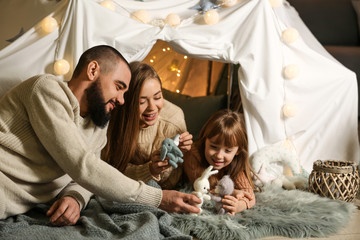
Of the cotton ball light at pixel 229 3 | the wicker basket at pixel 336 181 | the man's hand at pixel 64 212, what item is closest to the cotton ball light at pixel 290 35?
the cotton ball light at pixel 229 3

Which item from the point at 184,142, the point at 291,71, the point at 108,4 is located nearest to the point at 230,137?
the point at 184,142

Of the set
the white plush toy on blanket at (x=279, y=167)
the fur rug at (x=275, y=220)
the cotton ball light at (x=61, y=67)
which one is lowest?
the white plush toy on blanket at (x=279, y=167)

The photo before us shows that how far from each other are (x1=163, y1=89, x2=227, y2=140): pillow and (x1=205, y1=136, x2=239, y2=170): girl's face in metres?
0.66

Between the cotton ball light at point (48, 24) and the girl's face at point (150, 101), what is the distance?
53 centimetres

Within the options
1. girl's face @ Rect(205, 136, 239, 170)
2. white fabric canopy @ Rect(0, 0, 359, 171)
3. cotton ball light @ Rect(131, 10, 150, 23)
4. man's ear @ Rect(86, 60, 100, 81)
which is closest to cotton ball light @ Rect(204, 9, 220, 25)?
white fabric canopy @ Rect(0, 0, 359, 171)

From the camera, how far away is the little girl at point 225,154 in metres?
2.09

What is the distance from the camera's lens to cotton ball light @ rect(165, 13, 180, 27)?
242cm

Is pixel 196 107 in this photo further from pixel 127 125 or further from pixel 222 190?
pixel 222 190

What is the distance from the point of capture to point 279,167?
255 cm

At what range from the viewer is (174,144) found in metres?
1.92

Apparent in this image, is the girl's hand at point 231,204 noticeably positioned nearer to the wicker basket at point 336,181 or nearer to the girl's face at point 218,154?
the girl's face at point 218,154

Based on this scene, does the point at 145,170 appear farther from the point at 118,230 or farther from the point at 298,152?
the point at 298,152

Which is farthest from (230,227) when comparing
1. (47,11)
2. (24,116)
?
(47,11)

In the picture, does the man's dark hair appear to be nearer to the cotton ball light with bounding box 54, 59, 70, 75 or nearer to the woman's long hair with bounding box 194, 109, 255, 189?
the cotton ball light with bounding box 54, 59, 70, 75
